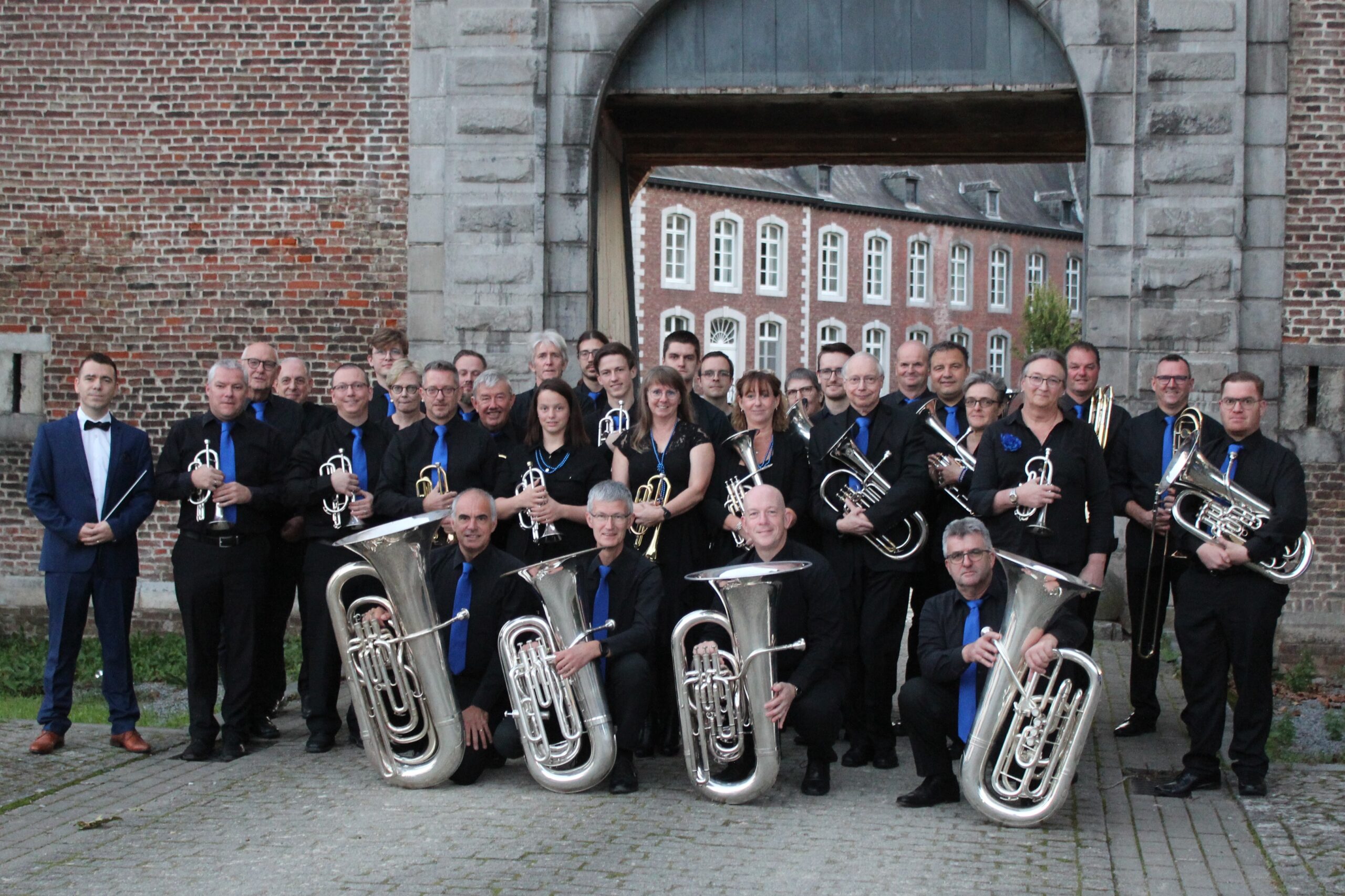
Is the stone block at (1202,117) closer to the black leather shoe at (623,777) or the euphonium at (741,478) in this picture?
the euphonium at (741,478)

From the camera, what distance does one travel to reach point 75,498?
23.5 feet

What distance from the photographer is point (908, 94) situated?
33.5ft

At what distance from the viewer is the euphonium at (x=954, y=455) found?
710 centimetres

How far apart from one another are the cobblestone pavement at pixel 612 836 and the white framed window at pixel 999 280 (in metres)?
43.6

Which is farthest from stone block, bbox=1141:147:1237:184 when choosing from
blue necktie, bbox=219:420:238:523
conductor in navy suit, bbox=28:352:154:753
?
conductor in navy suit, bbox=28:352:154:753

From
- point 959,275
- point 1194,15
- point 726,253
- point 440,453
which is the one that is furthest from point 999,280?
point 440,453

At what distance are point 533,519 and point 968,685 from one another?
220cm

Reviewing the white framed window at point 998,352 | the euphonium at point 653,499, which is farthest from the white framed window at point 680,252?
the euphonium at point 653,499

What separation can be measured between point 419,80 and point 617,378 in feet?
13.1

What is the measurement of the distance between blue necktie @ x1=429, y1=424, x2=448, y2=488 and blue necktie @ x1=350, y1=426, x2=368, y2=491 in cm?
38

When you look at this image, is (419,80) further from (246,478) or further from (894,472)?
(894,472)

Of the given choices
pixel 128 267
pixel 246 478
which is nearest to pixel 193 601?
pixel 246 478

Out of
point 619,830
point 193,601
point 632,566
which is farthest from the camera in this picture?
point 193,601

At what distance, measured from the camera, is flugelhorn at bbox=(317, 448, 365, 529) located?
7.20m
